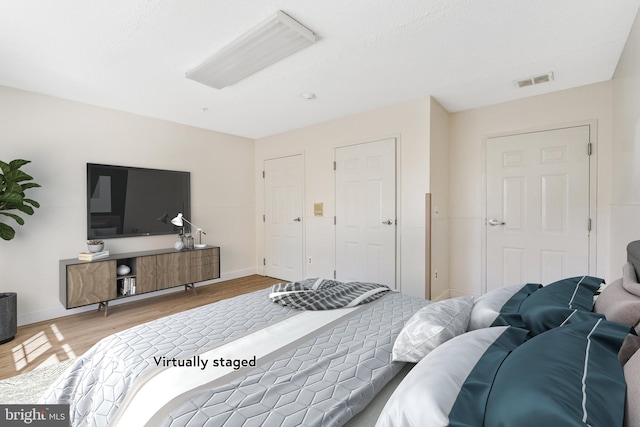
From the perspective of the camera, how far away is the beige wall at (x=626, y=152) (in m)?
2.01

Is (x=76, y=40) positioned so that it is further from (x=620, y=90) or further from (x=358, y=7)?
(x=620, y=90)

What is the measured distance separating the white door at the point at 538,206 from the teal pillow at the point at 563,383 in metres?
2.83

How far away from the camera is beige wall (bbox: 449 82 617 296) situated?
2941 millimetres

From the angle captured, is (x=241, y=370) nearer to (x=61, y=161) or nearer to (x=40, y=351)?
(x=40, y=351)

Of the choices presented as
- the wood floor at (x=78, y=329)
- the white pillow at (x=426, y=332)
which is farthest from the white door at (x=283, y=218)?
the white pillow at (x=426, y=332)

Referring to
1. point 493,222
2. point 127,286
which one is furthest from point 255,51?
point 493,222

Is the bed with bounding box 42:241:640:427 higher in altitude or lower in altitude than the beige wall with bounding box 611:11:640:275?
lower

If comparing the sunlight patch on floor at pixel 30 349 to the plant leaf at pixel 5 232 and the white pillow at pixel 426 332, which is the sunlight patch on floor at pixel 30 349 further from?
the white pillow at pixel 426 332

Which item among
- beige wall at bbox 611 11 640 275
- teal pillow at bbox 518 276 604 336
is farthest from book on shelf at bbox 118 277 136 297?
beige wall at bbox 611 11 640 275

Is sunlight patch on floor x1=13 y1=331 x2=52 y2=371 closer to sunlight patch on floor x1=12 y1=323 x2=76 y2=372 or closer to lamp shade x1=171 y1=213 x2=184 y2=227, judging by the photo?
sunlight patch on floor x1=12 y1=323 x2=76 y2=372

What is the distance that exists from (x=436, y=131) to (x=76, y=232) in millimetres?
4305

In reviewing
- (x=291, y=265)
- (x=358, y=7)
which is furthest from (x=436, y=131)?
(x=291, y=265)

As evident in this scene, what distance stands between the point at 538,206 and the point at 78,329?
4941 mm

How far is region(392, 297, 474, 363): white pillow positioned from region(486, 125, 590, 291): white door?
8.85 ft
